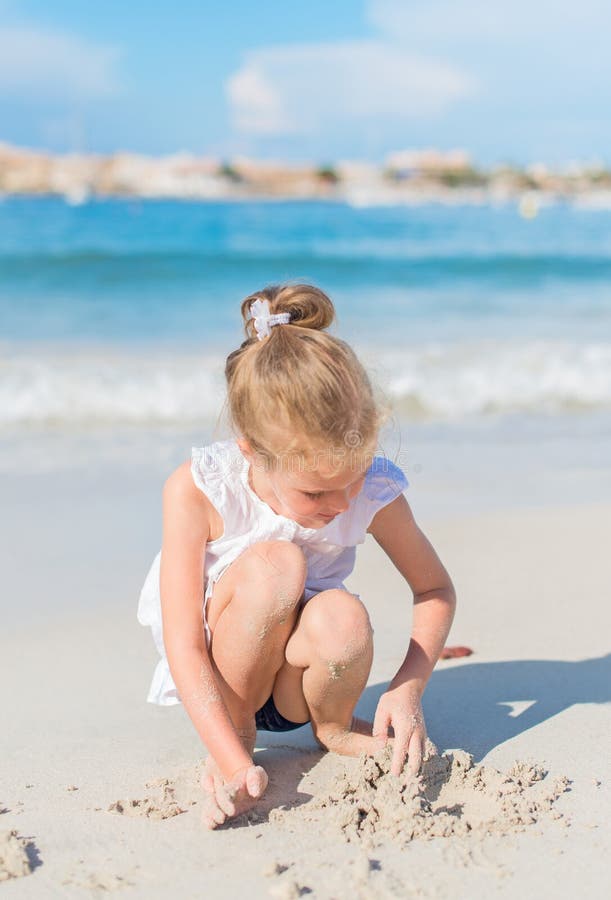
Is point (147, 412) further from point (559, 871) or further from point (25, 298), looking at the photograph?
point (25, 298)

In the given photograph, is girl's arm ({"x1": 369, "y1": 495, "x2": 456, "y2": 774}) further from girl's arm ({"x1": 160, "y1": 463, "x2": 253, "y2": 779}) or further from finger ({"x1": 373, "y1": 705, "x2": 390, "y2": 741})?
girl's arm ({"x1": 160, "y1": 463, "x2": 253, "y2": 779})

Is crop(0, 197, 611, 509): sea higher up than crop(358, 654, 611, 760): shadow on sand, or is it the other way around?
crop(0, 197, 611, 509): sea

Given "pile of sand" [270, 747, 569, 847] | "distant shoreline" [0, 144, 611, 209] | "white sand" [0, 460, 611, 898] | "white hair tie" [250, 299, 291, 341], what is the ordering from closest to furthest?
1. "white sand" [0, 460, 611, 898]
2. "pile of sand" [270, 747, 569, 847]
3. "white hair tie" [250, 299, 291, 341]
4. "distant shoreline" [0, 144, 611, 209]

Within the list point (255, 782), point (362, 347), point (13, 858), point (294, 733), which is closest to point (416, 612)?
point (294, 733)

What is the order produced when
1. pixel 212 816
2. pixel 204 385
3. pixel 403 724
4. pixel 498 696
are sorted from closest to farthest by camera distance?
1. pixel 212 816
2. pixel 403 724
3. pixel 498 696
4. pixel 204 385

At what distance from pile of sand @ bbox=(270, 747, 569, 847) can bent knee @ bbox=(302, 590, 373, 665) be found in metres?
0.23

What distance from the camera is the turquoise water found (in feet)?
23.4

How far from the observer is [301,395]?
6.41 feet

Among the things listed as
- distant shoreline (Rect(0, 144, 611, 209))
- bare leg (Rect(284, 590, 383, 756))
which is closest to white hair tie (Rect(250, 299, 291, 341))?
bare leg (Rect(284, 590, 383, 756))

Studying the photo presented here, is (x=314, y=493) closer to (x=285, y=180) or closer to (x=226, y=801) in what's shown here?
(x=226, y=801)

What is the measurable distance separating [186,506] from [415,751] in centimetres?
73

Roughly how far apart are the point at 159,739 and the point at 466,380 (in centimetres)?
554

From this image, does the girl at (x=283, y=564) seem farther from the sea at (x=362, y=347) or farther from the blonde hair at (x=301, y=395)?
the sea at (x=362, y=347)

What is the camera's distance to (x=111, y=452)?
221 inches
